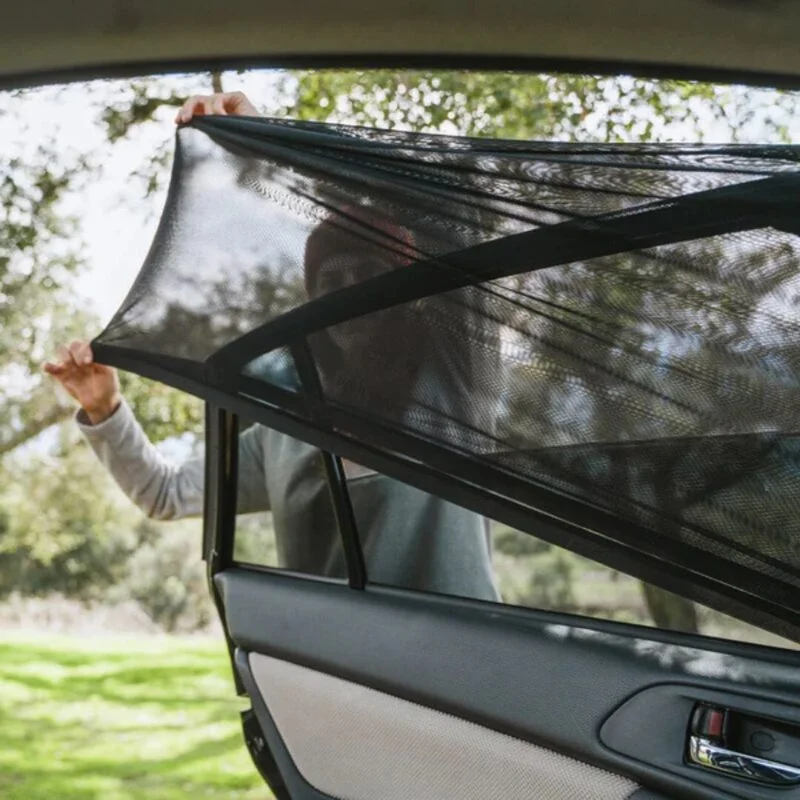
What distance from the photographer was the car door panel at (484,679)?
1.21 metres

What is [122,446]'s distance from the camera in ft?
6.77

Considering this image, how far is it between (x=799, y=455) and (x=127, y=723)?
5.16 metres

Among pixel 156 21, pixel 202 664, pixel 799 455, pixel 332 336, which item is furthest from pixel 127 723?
pixel 799 455

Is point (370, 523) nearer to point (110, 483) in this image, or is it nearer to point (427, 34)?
point (427, 34)

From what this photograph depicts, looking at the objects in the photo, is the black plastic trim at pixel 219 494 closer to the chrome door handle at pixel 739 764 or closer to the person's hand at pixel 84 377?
the person's hand at pixel 84 377

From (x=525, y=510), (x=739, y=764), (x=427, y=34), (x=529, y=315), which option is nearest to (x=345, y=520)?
(x=525, y=510)

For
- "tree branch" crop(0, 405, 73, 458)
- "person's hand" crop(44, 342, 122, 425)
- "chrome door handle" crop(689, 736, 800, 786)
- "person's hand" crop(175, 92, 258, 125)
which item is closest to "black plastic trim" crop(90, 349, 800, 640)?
"chrome door handle" crop(689, 736, 800, 786)

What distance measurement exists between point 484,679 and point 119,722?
4727 mm

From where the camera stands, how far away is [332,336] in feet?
4.45

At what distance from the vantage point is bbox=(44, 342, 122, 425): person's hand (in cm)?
195

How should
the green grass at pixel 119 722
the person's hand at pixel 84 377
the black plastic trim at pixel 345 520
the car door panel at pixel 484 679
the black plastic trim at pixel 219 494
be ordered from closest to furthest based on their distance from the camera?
the car door panel at pixel 484 679
the black plastic trim at pixel 345 520
the black plastic trim at pixel 219 494
the person's hand at pixel 84 377
the green grass at pixel 119 722

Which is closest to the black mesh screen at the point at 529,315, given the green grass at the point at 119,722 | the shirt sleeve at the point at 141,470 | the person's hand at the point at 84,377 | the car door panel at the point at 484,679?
the car door panel at the point at 484,679

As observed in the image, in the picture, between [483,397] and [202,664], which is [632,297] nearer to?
[483,397]

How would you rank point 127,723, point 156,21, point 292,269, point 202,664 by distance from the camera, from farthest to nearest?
point 202,664 < point 127,723 < point 156,21 < point 292,269
